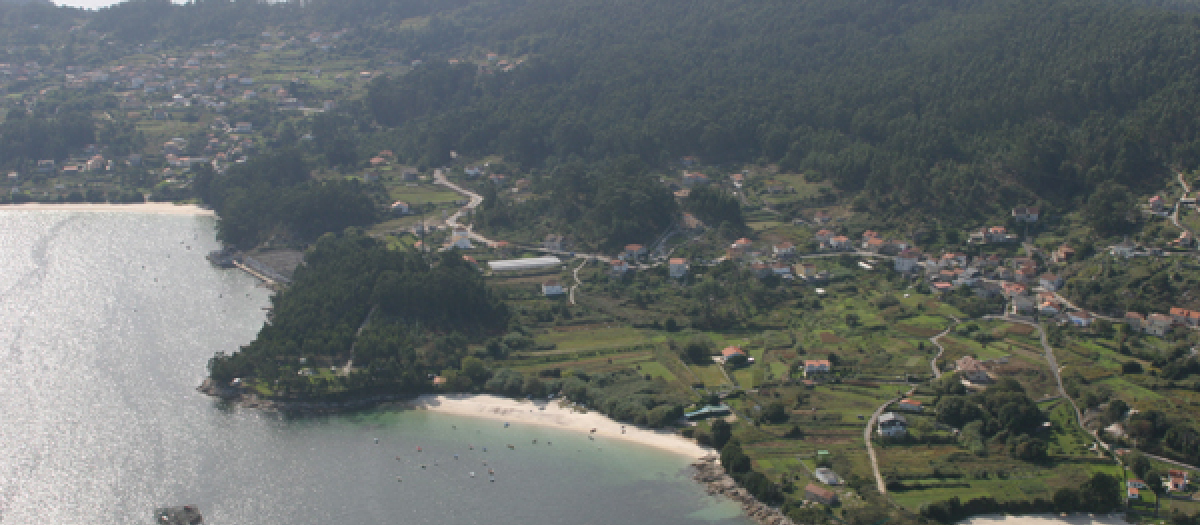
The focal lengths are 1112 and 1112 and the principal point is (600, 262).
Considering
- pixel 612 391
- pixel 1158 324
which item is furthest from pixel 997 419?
pixel 612 391

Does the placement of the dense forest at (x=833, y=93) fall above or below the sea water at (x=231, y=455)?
above

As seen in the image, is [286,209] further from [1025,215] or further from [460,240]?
[1025,215]

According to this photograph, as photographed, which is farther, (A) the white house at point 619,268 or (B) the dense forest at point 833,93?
(B) the dense forest at point 833,93

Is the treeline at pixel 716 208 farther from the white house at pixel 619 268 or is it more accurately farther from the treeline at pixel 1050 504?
the treeline at pixel 1050 504

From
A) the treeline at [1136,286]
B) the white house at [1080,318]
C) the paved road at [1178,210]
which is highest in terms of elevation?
the paved road at [1178,210]

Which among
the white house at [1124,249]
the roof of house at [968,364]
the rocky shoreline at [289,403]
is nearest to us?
the roof of house at [968,364]

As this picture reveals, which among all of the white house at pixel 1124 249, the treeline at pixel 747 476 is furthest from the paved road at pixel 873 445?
the white house at pixel 1124 249

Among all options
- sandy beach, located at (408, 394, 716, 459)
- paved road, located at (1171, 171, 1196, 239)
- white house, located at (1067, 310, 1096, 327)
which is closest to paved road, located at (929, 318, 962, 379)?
white house, located at (1067, 310, 1096, 327)

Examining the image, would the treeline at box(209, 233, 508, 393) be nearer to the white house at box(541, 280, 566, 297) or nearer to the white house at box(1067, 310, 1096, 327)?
the white house at box(541, 280, 566, 297)
